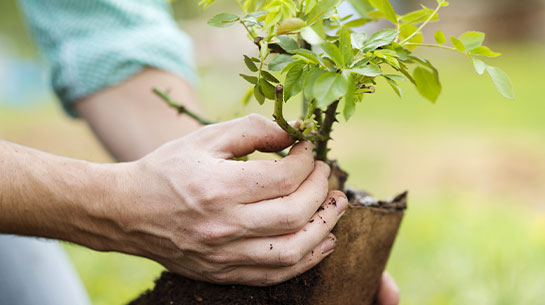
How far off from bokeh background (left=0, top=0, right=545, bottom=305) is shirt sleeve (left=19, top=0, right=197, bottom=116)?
14.1 inches

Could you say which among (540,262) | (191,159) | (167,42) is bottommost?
(540,262)

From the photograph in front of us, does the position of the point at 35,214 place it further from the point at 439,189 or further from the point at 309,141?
the point at 439,189

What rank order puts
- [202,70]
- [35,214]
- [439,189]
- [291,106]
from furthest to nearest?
1. [202,70]
2. [291,106]
3. [439,189]
4. [35,214]

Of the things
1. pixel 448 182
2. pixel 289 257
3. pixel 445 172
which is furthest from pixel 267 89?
pixel 445 172

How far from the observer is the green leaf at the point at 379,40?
0.88 metres

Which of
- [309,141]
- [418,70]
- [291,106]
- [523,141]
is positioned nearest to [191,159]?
[309,141]

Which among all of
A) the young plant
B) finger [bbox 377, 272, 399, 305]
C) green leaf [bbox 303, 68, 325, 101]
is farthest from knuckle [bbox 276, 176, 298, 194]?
finger [bbox 377, 272, 399, 305]

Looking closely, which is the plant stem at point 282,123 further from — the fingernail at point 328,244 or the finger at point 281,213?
the fingernail at point 328,244

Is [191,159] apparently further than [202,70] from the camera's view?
No

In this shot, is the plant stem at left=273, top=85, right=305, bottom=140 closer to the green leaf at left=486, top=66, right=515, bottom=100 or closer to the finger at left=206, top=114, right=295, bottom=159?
the finger at left=206, top=114, right=295, bottom=159

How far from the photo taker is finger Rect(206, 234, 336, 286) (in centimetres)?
103

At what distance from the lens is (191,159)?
3.25 ft

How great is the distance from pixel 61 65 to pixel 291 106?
643 cm

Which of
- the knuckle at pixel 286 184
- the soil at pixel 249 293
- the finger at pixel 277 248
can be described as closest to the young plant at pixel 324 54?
the knuckle at pixel 286 184
